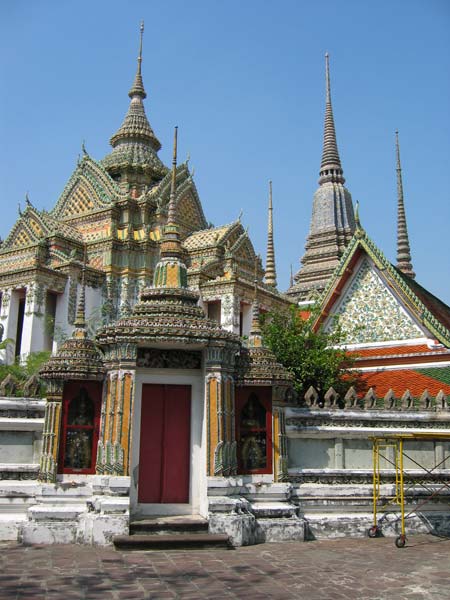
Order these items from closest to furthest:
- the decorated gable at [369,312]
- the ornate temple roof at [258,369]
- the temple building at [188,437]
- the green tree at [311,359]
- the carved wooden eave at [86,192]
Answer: the temple building at [188,437], the ornate temple roof at [258,369], the green tree at [311,359], the decorated gable at [369,312], the carved wooden eave at [86,192]

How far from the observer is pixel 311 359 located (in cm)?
1302

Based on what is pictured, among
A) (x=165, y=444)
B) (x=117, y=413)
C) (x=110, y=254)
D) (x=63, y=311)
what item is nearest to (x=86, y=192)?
(x=110, y=254)

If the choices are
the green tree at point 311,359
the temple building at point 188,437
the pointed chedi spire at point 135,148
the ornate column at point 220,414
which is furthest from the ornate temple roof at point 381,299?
the pointed chedi spire at point 135,148

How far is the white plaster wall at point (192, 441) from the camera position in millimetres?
9180

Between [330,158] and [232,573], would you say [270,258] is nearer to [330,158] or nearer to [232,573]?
[330,158]

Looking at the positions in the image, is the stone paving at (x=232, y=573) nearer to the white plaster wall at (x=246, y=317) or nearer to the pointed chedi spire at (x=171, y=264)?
the pointed chedi spire at (x=171, y=264)

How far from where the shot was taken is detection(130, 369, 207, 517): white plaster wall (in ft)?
30.1

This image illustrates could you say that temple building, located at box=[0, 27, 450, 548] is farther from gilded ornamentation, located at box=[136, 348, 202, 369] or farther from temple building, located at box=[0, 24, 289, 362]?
temple building, located at box=[0, 24, 289, 362]

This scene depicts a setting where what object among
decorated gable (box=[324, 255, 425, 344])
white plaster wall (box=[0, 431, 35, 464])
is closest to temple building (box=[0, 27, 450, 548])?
white plaster wall (box=[0, 431, 35, 464])

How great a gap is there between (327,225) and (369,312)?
57.8 ft

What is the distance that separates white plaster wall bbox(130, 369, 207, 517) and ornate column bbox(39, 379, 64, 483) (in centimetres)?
110

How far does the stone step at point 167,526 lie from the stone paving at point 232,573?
0.52 meters

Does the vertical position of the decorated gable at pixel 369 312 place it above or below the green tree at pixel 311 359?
above

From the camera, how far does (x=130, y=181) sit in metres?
29.5
